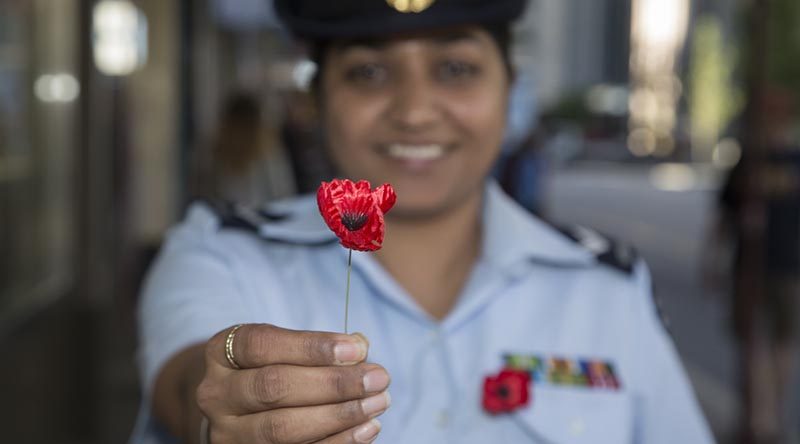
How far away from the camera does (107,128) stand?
603cm

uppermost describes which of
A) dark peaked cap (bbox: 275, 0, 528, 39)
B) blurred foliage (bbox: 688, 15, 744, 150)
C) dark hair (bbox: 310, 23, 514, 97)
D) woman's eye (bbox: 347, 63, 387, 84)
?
dark peaked cap (bbox: 275, 0, 528, 39)

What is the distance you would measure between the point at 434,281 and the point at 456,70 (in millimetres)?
333

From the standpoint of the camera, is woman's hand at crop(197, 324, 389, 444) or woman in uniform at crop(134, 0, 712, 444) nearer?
woman's hand at crop(197, 324, 389, 444)

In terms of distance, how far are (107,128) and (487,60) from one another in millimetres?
4878

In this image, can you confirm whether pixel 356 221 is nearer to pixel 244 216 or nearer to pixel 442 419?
pixel 442 419

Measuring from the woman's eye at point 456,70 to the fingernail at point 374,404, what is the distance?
0.75m

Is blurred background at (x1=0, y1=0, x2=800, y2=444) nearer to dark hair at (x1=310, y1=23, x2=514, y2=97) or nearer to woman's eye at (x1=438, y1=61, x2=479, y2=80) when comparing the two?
dark hair at (x1=310, y1=23, x2=514, y2=97)

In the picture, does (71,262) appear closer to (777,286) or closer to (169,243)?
(777,286)

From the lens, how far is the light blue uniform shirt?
4.67ft

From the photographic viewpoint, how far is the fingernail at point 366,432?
0.78 meters

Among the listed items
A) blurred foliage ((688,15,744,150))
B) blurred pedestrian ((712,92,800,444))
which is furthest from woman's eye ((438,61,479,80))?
Result: blurred foliage ((688,15,744,150))

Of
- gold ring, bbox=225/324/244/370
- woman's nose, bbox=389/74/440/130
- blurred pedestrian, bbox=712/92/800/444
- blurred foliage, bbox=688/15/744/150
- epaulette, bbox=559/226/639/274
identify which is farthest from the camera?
blurred foliage, bbox=688/15/744/150

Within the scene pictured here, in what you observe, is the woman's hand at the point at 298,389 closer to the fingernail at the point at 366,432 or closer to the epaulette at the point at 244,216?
the fingernail at the point at 366,432

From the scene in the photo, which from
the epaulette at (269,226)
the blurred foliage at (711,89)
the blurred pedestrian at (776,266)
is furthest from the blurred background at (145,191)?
the blurred foliage at (711,89)
